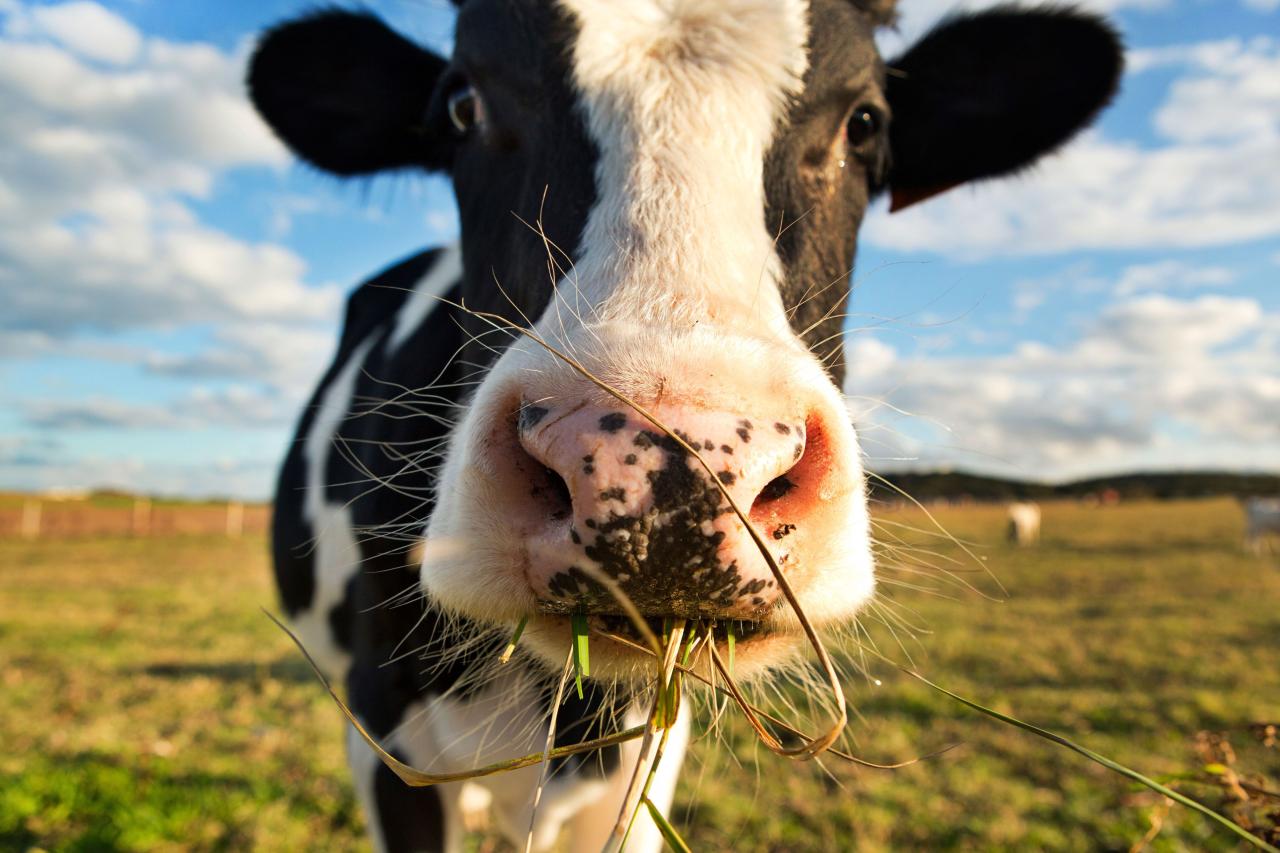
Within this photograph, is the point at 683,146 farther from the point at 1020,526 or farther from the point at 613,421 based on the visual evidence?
the point at 1020,526

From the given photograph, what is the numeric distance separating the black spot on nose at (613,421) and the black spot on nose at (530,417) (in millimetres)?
103

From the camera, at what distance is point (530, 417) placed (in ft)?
3.76

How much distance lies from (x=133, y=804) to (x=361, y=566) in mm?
2215

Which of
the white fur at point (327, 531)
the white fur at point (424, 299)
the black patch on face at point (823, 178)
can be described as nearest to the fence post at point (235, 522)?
the white fur at point (327, 531)

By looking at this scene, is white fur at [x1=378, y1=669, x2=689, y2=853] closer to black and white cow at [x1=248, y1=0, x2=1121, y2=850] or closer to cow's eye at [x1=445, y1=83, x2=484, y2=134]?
black and white cow at [x1=248, y1=0, x2=1121, y2=850]

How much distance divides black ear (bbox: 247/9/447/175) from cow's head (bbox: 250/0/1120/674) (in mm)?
394

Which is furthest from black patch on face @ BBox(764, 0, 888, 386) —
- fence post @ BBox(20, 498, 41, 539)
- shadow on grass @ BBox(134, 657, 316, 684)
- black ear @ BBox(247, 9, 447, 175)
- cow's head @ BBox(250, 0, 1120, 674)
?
fence post @ BBox(20, 498, 41, 539)

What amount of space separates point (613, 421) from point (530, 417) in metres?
0.14

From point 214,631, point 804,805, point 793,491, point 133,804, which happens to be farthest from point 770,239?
point 214,631

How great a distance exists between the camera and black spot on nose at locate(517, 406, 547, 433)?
1.13 metres

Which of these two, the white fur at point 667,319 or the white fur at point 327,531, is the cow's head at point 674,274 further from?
the white fur at point 327,531

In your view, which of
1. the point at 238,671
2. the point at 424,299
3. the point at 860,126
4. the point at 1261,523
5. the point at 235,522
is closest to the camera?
the point at 860,126

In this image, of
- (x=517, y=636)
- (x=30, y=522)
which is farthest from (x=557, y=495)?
(x=30, y=522)

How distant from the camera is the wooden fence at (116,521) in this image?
1040 inches
